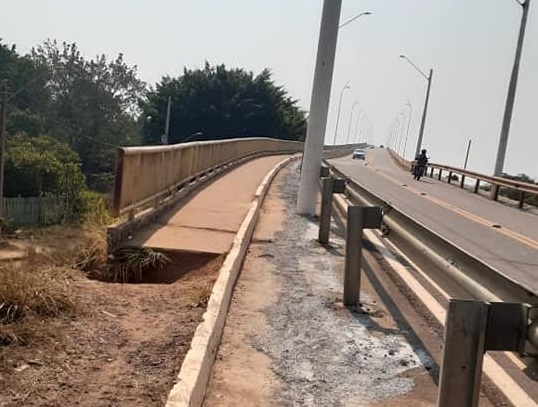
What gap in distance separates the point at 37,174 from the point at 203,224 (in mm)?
33085

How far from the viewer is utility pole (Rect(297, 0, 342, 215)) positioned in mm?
12547

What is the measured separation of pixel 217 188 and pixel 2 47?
74.0m

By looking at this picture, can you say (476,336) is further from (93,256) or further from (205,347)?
(93,256)

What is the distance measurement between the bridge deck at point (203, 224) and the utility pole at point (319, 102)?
1.26 meters

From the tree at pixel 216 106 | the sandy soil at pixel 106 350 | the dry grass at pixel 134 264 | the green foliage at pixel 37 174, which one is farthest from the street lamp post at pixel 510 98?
the tree at pixel 216 106

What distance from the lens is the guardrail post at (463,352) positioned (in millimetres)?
3066

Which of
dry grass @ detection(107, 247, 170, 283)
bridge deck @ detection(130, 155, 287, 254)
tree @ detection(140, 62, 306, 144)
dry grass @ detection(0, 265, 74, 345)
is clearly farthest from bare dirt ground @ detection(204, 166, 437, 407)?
tree @ detection(140, 62, 306, 144)

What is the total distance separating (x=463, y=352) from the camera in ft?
10.1

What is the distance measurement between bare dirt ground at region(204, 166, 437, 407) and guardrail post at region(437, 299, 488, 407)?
3.57ft

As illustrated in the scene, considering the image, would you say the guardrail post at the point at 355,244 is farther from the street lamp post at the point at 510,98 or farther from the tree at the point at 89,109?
the tree at the point at 89,109

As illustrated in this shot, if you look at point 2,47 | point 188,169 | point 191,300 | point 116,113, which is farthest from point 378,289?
point 2,47

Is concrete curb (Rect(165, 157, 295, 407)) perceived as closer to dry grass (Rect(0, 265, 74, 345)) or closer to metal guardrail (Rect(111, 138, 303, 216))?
dry grass (Rect(0, 265, 74, 345))

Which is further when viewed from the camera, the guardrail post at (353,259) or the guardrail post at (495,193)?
the guardrail post at (495,193)

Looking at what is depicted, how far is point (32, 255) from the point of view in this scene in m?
7.31
